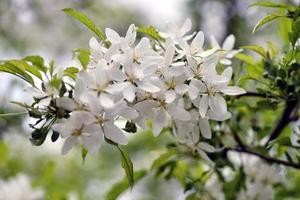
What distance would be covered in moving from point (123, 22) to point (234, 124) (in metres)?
2.67

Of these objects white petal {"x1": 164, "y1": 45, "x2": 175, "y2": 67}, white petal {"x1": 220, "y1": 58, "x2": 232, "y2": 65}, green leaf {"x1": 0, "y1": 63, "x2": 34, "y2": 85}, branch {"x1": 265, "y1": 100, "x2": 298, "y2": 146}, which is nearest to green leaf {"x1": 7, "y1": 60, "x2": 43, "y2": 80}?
green leaf {"x1": 0, "y1": 63, "x2": 34, "y2": 85}

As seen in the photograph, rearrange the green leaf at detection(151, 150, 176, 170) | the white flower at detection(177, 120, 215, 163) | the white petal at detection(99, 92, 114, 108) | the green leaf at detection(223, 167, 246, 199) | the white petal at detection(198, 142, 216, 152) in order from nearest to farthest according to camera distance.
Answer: the white petal at detection(99, 92, 114, 108) < the white flower at detection(177, 120, 215, 163) < the white petal at detection(198, 142, 216, 152) < the green leaf at detection(151, 150, 176, 170) < the green leaf at detection(223, 167, 246, 199)

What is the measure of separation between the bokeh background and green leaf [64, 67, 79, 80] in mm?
1087

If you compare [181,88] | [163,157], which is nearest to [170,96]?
[181,88]

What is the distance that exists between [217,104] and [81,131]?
0.24m

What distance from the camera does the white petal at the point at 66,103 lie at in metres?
A: 0.86

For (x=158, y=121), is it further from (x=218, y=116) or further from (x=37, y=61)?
(x=37, y=61)

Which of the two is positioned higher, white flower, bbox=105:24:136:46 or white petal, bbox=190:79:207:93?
white flower, bbox=105:24:136:46

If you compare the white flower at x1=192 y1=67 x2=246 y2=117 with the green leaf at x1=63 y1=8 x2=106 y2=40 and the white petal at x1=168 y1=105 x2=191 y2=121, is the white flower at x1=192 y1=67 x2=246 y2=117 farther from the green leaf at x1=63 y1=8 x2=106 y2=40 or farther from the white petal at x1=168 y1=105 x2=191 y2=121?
the green leaf at x1=63 y1=8 x2=106 y2=40

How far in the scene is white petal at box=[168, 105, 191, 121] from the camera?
36.7 inches

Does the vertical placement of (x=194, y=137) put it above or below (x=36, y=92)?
below

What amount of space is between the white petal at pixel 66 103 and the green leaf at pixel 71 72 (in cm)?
6

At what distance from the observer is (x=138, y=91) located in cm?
92

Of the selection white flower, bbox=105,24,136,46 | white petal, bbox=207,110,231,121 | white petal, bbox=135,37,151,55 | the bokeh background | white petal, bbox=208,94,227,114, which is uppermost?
white flower, bbox=105,24,136,46
